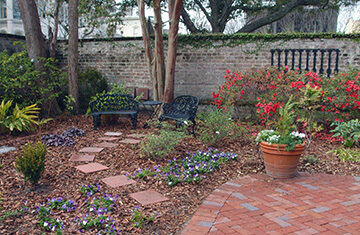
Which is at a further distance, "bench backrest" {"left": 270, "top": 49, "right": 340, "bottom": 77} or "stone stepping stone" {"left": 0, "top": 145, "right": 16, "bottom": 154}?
"bench backrest" {"left": 270, "top": 49, "right": 340, "bottom": 77}

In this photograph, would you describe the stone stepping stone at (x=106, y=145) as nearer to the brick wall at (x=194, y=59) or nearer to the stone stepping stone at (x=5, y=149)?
the stone stepping stone at (x=5, y=149)

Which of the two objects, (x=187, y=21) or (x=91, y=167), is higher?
(x=187, y=21)

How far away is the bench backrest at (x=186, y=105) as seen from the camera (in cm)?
652

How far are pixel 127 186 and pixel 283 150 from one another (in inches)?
79.9

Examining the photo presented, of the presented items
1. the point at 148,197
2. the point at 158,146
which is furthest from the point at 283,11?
the point at 148,197

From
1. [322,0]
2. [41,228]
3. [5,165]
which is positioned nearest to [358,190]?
[41,228]

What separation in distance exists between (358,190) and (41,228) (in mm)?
3527

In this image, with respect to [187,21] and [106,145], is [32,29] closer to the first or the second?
[106,145]

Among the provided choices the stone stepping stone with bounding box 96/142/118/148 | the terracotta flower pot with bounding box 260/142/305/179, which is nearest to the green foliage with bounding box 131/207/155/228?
the terracotta flower pot with bounding box 260/142/305/179

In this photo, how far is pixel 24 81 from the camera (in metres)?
7.40

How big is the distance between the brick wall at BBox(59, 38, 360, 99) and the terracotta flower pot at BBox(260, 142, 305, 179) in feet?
16.2

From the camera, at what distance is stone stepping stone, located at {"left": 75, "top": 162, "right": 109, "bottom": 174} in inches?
168

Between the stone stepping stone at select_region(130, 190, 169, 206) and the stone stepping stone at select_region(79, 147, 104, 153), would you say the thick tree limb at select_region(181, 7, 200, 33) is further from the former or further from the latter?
the stone stepping stone at select_region(130, 190, 169, 206)

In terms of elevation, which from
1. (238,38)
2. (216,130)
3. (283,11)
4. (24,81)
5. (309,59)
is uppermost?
(283,11)
